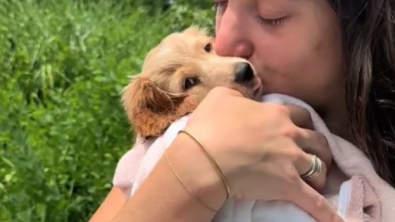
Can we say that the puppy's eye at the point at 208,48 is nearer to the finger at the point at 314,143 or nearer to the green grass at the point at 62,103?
the finger at the point at 314,143

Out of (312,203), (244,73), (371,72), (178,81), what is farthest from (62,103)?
(312,203)

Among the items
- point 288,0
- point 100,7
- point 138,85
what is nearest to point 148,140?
point 138,85

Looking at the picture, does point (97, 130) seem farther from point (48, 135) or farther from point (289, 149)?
point (289, 149)

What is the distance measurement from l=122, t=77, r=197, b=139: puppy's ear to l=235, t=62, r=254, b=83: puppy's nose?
0.10 metres

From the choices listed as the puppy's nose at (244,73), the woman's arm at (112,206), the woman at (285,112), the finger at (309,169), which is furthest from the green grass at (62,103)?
the finger at (309,169)

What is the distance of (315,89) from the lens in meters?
1.50

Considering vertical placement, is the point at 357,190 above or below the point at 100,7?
above

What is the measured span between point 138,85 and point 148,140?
13cm

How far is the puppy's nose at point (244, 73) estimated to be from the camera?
1.44m

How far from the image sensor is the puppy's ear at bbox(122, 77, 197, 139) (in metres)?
1.42

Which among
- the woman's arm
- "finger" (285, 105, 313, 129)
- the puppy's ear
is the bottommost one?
the woman's arm

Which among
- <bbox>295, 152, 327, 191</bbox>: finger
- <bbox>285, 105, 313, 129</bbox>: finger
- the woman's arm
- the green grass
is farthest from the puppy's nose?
the green grass

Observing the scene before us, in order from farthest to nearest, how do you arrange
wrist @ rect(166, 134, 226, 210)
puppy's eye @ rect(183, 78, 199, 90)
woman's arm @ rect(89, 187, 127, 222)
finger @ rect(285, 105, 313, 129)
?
woman's arm @ rect(89, 187, 127, 222) < puppy's eye @ rect(183, 78, 199, 90) < finger @ rect(285, 105, 313, 129) < wrist @ rect(166, 134, 226, 210)

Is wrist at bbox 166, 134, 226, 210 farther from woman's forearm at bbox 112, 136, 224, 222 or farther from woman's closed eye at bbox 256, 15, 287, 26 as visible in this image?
woman's closed eye at bbox 256, 15, 287, 26
